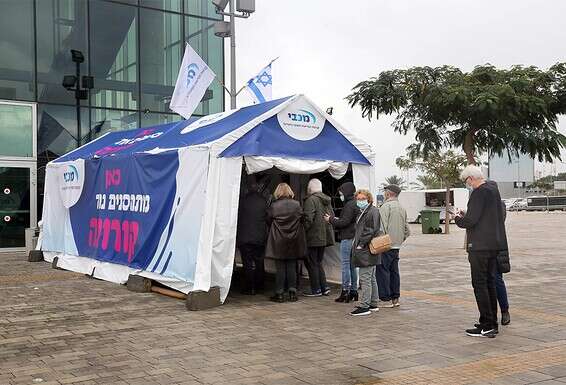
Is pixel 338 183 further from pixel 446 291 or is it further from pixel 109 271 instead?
pixel 109 271

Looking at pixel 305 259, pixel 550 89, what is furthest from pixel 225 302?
pixel 550 89

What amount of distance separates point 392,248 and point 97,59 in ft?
47.8

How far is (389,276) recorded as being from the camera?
907 cm

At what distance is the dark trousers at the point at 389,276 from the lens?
355 inches

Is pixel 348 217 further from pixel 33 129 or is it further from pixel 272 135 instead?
pixel 33 129

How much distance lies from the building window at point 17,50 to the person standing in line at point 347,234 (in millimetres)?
13254

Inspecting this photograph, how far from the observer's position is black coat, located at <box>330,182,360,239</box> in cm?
920

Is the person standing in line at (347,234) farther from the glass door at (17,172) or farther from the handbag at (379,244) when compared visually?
the glass door at (17,172)

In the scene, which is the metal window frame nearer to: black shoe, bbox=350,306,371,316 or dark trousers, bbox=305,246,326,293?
dark trousers, bbox=305,246,326,293

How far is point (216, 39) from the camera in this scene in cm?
2286

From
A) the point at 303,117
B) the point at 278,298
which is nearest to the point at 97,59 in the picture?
the point at 303,117

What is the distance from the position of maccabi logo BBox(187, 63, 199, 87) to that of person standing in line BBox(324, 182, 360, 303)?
657 centimetres

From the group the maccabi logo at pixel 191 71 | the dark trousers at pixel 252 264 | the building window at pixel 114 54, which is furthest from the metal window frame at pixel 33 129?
the dark trousers at pixel 252 264

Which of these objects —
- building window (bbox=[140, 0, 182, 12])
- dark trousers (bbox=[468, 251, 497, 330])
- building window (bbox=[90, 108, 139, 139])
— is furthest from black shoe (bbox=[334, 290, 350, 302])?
building window (bbox=[140, 0, 182, 12])
